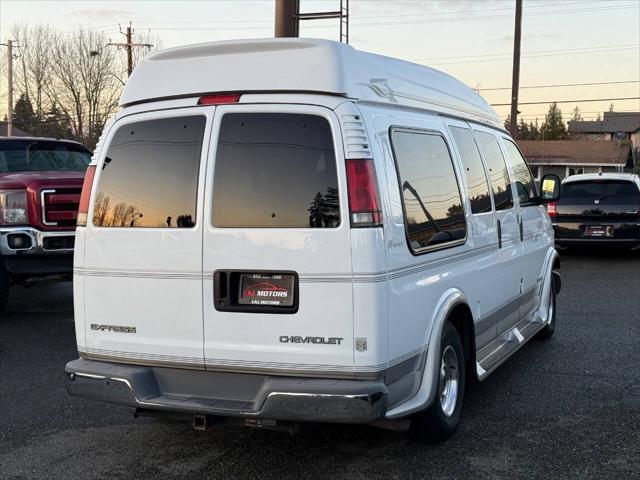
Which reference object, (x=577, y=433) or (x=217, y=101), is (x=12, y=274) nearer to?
(x=217, y=101)

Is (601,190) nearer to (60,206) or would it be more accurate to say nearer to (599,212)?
(599,212)

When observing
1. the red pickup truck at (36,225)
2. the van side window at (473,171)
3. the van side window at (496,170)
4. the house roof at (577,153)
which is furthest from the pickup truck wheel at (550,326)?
the house roof at (577,153)

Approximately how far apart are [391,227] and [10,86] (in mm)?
44002

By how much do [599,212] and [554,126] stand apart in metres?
86.5

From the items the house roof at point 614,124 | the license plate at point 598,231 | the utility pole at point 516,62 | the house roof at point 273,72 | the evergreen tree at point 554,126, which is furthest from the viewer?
the house roof at point 614,124

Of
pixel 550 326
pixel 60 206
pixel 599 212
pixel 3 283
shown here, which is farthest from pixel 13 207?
pixel 599 212

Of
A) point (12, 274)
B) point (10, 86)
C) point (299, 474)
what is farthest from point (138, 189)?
point (10, 86)

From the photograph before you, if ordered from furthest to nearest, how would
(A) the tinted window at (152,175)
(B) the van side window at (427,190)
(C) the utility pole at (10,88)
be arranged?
(C) the utility pole at (10,88) < (B) the van side window at (427,190) < (A) the tinted window at (152,175)

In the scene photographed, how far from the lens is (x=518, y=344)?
6484 mm

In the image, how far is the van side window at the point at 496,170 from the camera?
19.9 ft

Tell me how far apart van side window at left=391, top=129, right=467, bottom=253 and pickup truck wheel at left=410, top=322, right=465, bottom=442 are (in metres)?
0.65

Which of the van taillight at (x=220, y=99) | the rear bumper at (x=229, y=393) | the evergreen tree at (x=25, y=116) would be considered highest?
the evergreen tree at (x=25, y=116)

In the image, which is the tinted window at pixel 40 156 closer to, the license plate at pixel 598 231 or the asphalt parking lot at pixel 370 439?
the asphalt parking lot at pixel 370 439

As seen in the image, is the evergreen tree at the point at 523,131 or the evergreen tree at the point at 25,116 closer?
the evergreen tree at the point at 25,116
